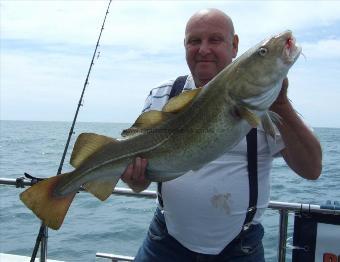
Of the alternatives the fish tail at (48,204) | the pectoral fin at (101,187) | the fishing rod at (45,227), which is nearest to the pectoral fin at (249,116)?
the pectoral fin at (101,187)

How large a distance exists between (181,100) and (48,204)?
1029 mm

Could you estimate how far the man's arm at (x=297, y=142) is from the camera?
292 cm

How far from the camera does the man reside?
10.4 feet

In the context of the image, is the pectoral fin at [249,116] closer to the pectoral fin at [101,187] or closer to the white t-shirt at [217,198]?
the white t-shirt at [217,198]

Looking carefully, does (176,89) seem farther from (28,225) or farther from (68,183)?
(28,225)

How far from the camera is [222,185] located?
3176 millimetres

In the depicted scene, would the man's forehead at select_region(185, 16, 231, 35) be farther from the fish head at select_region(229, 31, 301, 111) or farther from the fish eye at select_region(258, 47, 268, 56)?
the fish eye at select_region(258, 47, 268, 56)

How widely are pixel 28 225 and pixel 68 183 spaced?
32.2 feet

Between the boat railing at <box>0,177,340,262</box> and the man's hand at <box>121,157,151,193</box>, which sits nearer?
the man's hand at <box>121,157,151,193</box>

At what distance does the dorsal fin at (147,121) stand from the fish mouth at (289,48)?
772 mm

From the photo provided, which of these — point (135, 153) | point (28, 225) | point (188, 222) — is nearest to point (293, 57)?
point (135, 153)

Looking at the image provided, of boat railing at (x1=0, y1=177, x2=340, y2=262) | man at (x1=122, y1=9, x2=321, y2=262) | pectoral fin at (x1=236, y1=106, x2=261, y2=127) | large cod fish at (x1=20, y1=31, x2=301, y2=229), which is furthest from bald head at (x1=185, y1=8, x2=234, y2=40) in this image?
boat railing at (x1=0, y1=177, x2=340, y2=262)

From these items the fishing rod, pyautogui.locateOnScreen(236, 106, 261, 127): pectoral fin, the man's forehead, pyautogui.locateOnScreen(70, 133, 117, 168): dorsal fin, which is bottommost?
the fishing rod

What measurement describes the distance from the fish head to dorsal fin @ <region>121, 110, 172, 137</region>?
47 centimetres
